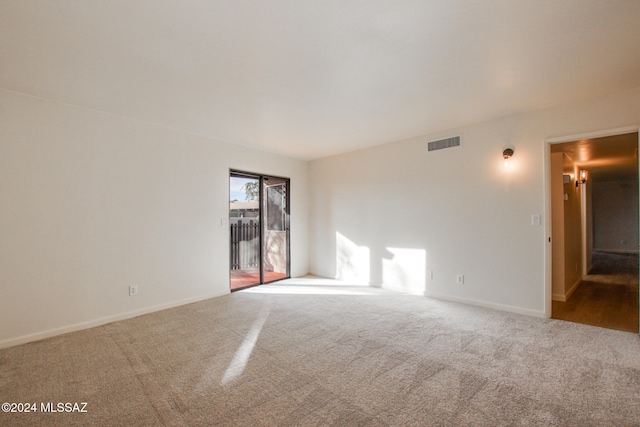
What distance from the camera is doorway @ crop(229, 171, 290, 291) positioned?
5176mm

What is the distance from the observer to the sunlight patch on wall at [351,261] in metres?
5.30

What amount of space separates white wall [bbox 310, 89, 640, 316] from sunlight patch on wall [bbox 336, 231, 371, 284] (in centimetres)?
2

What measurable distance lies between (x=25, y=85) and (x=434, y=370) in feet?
15.0

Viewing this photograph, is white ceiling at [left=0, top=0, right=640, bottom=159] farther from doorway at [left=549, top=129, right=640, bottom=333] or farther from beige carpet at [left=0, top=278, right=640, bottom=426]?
beige carpet at [left=0, top=278, right=640, bottom=426]

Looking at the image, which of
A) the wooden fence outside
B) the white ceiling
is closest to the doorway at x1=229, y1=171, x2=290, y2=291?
the wooden fence outside

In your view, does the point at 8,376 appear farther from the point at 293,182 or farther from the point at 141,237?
the point at 293,182

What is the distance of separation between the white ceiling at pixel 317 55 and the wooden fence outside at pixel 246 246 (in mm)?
2263

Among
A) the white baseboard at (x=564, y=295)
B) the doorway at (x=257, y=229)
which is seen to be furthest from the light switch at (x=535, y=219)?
the doorway at (x=257, y=229)

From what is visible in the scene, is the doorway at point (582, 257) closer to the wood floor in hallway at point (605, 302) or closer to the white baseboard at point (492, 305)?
the wood floor in hallway at point (605, 302)

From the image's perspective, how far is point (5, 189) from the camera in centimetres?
283

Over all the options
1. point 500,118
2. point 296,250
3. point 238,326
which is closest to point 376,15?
point 500,118

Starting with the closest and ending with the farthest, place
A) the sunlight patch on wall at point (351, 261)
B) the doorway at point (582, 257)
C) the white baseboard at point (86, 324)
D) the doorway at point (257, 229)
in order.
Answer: the white baseboard at point (86, 324) → the doorway at point (582, 257) → the doorway at point (257, 229) → the sunlight patch on wall at point (351, 261)

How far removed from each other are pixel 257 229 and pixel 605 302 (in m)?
5.52

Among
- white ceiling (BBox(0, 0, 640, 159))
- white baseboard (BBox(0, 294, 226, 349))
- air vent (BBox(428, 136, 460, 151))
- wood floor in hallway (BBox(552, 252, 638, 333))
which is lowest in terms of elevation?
wood floor in hallway (BBox(552, 252, 638, 333))
